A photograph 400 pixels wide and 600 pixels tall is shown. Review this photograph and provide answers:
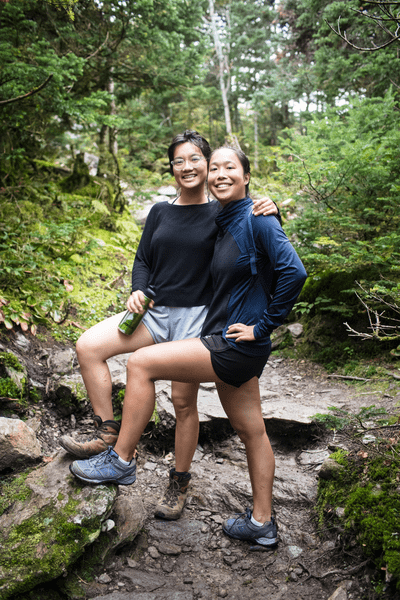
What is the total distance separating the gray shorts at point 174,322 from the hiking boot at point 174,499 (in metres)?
1.16

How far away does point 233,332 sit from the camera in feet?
7.56

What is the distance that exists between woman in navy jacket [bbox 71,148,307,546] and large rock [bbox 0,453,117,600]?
0.57ft

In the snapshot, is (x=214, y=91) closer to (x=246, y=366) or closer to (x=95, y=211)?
(x=95, y=211)

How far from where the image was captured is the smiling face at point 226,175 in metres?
2.45

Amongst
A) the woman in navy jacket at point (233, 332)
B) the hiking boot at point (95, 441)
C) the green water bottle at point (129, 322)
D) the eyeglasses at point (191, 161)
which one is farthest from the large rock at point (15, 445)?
the eyeglasses at point (191, 161)

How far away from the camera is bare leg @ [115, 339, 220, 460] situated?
2.34 meters

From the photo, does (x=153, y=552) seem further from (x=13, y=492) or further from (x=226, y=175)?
(x=226, y=175)

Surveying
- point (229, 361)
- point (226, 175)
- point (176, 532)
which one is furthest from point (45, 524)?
point (226, 175)

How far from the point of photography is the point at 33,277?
215 inches

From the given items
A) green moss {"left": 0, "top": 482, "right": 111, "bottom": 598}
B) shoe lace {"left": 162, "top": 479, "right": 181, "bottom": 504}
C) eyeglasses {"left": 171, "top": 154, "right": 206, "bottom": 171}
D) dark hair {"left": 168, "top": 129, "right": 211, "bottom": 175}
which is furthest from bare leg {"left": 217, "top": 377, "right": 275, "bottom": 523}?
dark hair {"left": 168, "top": 129, "right": 211, "bottom": 175}

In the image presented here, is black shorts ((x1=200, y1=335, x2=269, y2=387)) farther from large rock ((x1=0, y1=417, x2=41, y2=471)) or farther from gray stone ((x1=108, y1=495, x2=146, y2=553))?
large rock ((x1=0, y1=417, x2=41, y2=471))

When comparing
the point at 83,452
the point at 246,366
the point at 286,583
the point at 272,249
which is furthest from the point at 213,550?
the point at 272,249

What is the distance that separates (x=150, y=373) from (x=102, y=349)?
17.8 inches

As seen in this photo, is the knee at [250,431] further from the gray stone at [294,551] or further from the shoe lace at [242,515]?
the gray stone at [294,551]
